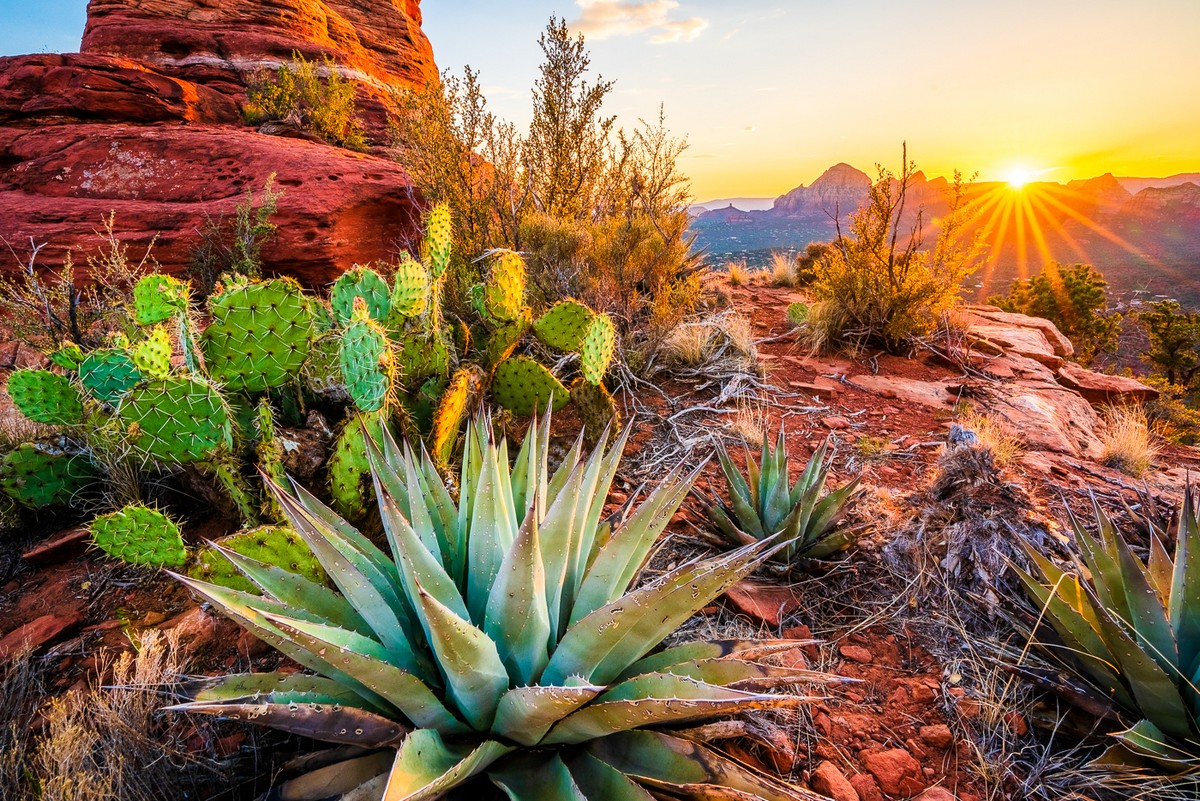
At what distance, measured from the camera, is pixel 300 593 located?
138 centimetres

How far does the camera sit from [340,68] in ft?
41.6

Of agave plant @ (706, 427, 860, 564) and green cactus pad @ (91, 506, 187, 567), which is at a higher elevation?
green cactus pad @ (91, 506, 187, 567)

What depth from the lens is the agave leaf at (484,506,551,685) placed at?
1074 millimetres

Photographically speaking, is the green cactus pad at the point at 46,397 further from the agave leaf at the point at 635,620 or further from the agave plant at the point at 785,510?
the agave plant at the point at 785,510

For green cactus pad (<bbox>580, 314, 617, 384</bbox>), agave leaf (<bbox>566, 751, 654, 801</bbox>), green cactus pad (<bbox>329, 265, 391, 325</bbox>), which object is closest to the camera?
agave leaf (<bbox>566, 751, 654, 801</bbox>)

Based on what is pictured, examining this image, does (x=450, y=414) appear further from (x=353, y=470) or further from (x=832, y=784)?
(x=832, y=784)

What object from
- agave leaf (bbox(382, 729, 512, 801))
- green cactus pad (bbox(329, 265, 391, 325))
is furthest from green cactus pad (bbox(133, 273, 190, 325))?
agave leaf (bbox(382, 729, 512, 801))

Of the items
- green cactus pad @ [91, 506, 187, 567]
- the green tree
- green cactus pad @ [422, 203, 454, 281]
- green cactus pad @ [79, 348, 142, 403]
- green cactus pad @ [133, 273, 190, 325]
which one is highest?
green cactus pad @ [422, 203, 454, 281]

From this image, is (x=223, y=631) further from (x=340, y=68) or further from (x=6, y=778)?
(x=340, y=68)

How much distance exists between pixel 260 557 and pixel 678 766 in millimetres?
1642

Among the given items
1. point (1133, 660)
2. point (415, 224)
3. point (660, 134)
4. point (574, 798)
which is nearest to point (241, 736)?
point (574, 798)

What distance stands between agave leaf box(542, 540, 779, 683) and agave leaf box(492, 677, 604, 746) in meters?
0.11

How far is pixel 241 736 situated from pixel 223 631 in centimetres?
62

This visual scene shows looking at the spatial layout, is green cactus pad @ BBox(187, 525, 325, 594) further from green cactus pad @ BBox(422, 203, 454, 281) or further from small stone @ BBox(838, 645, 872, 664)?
small stone @ BBox(838, 645, 872, 664)
